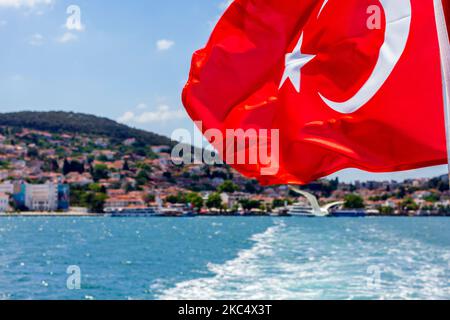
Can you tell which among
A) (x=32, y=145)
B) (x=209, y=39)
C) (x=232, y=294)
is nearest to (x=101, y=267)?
(x=232, y=294)

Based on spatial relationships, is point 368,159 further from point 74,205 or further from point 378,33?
point 74,205

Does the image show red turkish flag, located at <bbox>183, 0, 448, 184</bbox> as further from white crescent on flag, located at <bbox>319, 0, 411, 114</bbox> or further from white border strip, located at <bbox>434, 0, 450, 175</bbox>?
white border strip, located at <bbox>434, 0, 450, 175</bbox>

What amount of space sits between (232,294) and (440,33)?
12.6m

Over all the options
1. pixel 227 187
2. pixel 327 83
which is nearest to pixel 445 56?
pixel 327 83

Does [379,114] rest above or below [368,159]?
above

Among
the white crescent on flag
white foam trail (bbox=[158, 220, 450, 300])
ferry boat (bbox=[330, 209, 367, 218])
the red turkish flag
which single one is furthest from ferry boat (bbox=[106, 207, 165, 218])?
the white crescent on flag

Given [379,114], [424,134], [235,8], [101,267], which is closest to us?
[424,134]

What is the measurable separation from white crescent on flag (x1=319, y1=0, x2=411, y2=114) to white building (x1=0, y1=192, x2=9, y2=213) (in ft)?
369

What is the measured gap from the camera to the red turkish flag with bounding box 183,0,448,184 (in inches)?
117

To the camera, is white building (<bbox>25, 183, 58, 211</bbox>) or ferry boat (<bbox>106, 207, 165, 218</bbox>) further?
white building (<bbox>25, 183, 58, 211</bbox>)

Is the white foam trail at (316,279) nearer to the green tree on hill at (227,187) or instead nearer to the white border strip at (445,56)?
the white border strip at (445,56)

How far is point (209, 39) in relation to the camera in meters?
3.72

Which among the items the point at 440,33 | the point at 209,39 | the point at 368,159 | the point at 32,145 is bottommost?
the point at 368,159

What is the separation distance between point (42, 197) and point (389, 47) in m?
113
